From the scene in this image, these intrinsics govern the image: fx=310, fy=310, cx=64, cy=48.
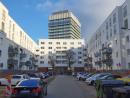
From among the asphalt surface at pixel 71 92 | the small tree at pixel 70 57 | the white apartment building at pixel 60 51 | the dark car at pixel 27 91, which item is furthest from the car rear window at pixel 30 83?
the white apartment building at pixel 60 51

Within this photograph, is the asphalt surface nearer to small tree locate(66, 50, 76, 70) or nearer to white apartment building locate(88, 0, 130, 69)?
white apartment building locate(88, 0, 130, 69)

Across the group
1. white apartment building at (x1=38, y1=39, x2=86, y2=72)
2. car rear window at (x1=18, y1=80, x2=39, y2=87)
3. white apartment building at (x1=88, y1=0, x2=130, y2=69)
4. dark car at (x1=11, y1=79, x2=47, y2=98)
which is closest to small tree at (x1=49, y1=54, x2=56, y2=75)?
white apartment building at (x1=38, y1=39, x2=86, y2=72)

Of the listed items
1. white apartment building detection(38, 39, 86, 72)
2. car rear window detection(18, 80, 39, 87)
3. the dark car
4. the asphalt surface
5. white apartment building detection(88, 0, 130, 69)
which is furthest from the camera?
white apartment building detection(38, 39, 86, 72)

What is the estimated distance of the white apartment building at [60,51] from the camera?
153 metres

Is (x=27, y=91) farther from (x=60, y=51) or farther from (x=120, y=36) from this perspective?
(x=60, y=51)

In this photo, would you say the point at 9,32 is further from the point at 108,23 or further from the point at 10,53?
the point at 108,23

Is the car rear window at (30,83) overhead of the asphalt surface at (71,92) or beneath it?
overhead

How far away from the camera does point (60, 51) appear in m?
158

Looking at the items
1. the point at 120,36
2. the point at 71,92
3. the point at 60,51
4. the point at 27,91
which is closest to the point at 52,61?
the point at 60,51

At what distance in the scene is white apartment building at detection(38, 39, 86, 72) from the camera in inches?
6033

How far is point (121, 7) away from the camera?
76.6 metres

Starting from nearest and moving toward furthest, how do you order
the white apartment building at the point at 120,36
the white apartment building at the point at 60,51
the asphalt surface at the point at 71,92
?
1. the asphalt surface at the point at 71,92
2. the white apartment building at the point at 120,36
3. the white apartment building at the point at 60,51

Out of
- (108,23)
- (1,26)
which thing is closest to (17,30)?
(1,26)

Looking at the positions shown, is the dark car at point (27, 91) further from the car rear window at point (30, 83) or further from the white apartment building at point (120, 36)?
the white apartment building at point (120, 36)
